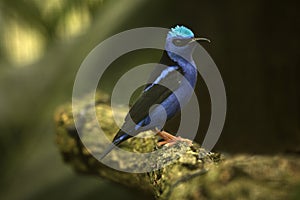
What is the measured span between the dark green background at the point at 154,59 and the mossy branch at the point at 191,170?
497mm

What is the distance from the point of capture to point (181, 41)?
55.6 inches

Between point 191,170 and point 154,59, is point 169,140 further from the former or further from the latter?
point 154,59

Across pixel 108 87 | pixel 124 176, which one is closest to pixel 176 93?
pixel 124 176

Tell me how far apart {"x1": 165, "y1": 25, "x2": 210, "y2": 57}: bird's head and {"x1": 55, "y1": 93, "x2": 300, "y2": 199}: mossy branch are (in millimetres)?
227

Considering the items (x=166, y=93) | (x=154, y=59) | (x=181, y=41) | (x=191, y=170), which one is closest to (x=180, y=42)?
(x=181, y=41)

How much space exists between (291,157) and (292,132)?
127 centimetres

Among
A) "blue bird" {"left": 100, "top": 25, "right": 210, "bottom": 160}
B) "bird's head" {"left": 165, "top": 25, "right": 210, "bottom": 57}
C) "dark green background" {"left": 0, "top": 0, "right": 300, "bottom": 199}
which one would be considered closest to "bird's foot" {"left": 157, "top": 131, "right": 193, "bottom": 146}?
"blue bird" {"left": 100, "top": 25, "right": 210, "bottom": 160}

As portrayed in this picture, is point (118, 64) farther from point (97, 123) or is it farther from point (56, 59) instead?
point (97, 123)

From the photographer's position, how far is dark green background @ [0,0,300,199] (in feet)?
7.70

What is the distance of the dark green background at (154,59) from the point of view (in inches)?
92.4

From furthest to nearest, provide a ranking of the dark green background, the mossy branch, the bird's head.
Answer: the dark green background
the bird's head
the mossy branch

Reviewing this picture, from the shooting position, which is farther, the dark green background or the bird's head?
the dark green background

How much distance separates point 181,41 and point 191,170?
0.35 meters

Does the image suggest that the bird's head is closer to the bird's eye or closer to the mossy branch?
the bird's eye
